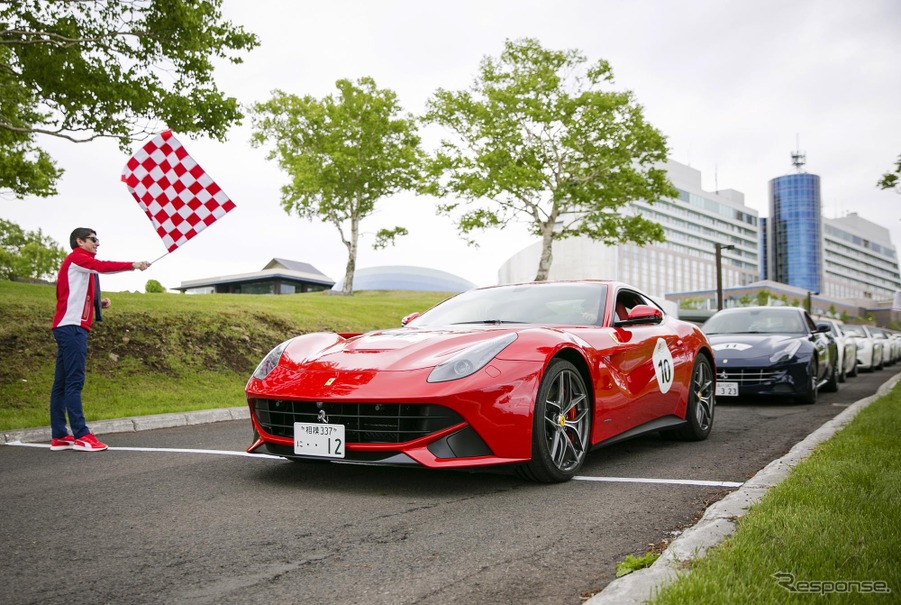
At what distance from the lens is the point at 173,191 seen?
8.20 metres

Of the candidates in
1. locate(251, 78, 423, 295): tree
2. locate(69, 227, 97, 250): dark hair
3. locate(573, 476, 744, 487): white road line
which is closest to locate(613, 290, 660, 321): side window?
locate(573, 476, 744, 487): white road line

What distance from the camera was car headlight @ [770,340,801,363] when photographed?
973 cm

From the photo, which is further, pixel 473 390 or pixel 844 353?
pixel 844 353

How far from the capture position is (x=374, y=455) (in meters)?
3.87

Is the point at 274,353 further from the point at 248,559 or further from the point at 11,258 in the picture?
the point at 11,258

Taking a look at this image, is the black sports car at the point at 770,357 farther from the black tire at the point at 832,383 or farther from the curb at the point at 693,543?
the curb at the point at 693,543

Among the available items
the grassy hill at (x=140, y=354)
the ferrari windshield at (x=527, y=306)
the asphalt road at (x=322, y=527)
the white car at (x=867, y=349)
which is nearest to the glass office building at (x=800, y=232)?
the white car at (x=867, y=349)

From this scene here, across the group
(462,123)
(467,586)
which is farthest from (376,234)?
(467,586)

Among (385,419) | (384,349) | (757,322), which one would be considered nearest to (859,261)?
(757,322)

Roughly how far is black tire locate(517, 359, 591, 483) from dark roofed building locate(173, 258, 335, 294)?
74.4 meters

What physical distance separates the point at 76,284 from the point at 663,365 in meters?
4.77

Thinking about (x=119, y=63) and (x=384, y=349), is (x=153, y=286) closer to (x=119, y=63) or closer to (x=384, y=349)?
(x=119, y=63)

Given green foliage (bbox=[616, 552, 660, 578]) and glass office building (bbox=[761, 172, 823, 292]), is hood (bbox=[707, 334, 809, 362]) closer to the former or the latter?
green foliage (bbox=[616, 552, 660, 578])

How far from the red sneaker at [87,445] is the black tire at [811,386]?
8.49m
